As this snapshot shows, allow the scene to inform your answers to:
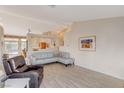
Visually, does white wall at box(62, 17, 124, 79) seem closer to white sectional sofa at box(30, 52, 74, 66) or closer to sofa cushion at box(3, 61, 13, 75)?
white sectional sofa at box(30, 52, 74, 66)

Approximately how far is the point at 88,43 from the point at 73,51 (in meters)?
1.28

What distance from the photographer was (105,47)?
4.35 metres

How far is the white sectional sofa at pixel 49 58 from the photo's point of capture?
585 centimetres

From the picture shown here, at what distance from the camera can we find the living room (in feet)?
10.1

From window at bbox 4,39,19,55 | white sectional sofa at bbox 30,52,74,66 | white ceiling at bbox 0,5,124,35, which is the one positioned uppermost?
white ceiling at bbox 0,5,124,35

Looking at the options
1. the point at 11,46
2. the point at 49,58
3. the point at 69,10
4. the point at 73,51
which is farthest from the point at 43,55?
the point at 11,46

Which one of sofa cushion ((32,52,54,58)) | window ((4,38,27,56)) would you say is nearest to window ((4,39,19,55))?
window ((4,38,27,56))

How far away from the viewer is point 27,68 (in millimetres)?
3496

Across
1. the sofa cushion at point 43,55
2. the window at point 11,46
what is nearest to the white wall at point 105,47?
the sofa cushion at point 43,55

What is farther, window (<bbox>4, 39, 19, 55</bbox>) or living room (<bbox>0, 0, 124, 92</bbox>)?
window (<bbox>4, 39, 19, 55</bbox>)

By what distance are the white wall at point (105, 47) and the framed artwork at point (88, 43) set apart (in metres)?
0.17

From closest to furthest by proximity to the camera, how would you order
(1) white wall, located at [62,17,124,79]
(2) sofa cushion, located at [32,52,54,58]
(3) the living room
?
(3) the living room → (1) white wall, located at [62,17,124,79] → (2) sofa cushion, located at [32,52,54,58]

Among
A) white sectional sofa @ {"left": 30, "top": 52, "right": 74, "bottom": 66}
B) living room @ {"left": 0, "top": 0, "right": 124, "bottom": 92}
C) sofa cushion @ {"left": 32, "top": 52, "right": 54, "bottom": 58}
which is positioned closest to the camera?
living room @ {"left": 0, "top": 0, "right": 124, "bottom": 92}
